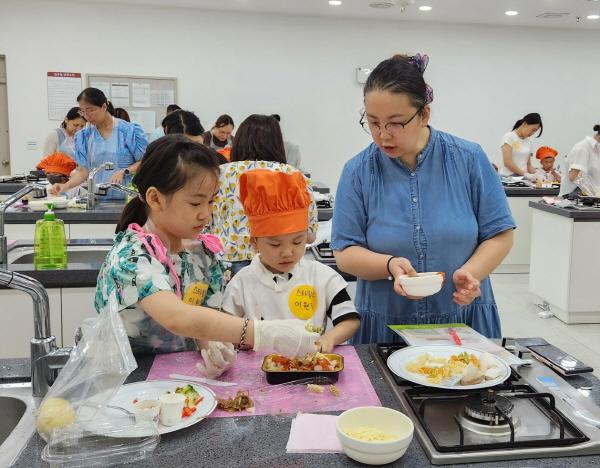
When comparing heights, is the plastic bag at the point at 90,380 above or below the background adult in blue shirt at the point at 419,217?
below

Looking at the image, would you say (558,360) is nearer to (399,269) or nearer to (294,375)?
(399,269)

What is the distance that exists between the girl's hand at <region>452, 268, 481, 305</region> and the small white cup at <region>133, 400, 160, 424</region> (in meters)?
0.85

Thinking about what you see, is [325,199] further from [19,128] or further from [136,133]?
[19,128]

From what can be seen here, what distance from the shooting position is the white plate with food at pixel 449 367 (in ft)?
3.99

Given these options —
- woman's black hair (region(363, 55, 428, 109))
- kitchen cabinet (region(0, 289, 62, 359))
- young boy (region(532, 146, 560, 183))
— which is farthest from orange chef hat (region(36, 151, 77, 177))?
young boy (region(532, 146, 560, 183))

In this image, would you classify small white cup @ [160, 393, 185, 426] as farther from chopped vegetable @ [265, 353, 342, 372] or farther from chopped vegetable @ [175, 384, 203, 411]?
chopped vegetable @ [265, 353, 342, 372]

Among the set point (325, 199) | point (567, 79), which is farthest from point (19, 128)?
point (567, 79)

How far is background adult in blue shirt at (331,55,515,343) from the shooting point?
1668 millimetres

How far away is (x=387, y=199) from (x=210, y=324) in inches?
28.7

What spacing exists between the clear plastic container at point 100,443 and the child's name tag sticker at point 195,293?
1.47 feet

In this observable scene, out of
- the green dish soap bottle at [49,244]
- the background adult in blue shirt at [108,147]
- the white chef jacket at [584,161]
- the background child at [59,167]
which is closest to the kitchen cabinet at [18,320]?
the green dish soap bottle at [49,244]

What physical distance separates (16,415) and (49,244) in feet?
4.05

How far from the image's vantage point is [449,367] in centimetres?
128

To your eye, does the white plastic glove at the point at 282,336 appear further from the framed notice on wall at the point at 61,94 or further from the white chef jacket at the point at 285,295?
the framed notice on wall at the point at 61,94
